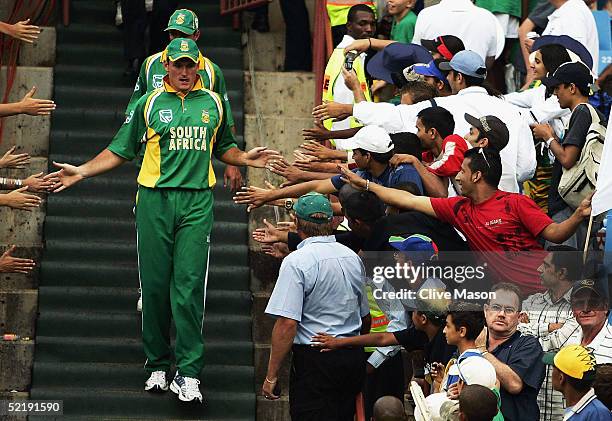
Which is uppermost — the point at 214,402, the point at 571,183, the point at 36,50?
the point at 36,50

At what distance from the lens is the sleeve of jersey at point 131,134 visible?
11.1m

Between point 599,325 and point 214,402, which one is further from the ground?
point 599,325

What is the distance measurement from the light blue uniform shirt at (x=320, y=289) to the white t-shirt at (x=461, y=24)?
133 inches

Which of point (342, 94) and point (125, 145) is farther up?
point (342, 94)

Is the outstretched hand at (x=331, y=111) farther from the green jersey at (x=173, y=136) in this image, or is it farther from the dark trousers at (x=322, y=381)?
the dark trousers at (x=322, y=381)

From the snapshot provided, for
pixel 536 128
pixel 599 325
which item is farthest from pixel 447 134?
pixel 599 325

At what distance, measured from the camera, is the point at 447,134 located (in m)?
10.6

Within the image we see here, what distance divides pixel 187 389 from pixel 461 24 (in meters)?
3.95

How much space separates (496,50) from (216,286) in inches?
120

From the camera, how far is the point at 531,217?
9.59 m

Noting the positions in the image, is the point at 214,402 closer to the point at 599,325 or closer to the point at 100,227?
the point at 100,227

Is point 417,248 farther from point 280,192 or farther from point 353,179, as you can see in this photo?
point 280,192

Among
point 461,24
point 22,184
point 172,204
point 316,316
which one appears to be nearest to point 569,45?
point 461,24

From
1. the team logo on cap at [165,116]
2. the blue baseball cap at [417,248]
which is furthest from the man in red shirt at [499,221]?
the team logo on cap at [165,116]
